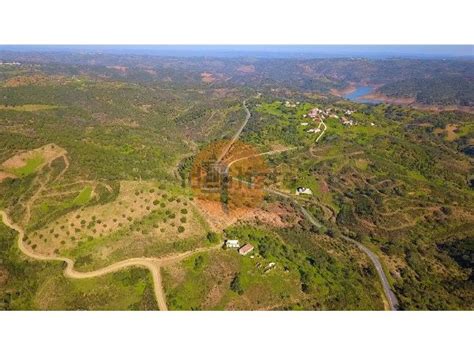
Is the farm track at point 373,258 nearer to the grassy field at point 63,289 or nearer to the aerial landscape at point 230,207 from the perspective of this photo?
the aerial landscape at point 230,207

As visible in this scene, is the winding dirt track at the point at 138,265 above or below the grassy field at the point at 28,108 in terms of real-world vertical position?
below

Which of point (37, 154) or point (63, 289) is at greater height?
point (37, 154)

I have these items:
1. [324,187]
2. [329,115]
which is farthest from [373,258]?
[329,115]

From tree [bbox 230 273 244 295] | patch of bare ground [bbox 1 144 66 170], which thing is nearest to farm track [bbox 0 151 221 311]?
tree [bbox 230 273 244 295]

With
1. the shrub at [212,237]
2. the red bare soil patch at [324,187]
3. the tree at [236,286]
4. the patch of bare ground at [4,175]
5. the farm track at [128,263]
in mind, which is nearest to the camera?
the farm track at [128,263]

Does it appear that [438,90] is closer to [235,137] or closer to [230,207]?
[235,137]

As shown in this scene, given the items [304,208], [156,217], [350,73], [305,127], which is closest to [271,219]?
[304,208]

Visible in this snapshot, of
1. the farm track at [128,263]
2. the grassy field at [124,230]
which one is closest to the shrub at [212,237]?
the grassy field at [124,230]

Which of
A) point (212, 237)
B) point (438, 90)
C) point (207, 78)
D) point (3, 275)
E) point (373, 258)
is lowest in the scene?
point (207, 78)
